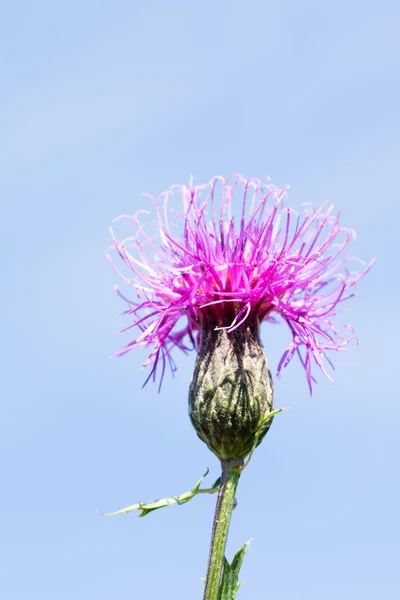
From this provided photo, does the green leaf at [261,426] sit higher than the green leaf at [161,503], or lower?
higher

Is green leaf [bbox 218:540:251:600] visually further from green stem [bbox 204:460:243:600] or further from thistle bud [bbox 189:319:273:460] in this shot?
thistle bud [bbox 189:319:273:460]

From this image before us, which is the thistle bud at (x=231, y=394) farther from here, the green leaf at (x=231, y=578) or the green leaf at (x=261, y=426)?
the green leaf at (x=231, y=578)

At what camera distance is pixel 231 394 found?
5.23m

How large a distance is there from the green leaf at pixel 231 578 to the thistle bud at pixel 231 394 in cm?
66

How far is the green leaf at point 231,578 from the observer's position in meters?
4.73

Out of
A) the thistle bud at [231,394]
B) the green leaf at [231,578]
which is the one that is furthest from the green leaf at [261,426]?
the green leaf at [231,578]

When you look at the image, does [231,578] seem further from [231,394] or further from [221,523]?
[231,394]

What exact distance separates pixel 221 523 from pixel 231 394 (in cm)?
78

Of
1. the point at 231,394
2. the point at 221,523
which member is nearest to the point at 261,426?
the point at 231,394

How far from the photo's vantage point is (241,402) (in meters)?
5.21

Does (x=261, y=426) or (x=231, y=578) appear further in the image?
(x=261, y=426)

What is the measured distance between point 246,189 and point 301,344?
1.14 m

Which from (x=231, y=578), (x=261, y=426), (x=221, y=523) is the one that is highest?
(x=261, y=426)

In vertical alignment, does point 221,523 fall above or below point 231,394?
below
